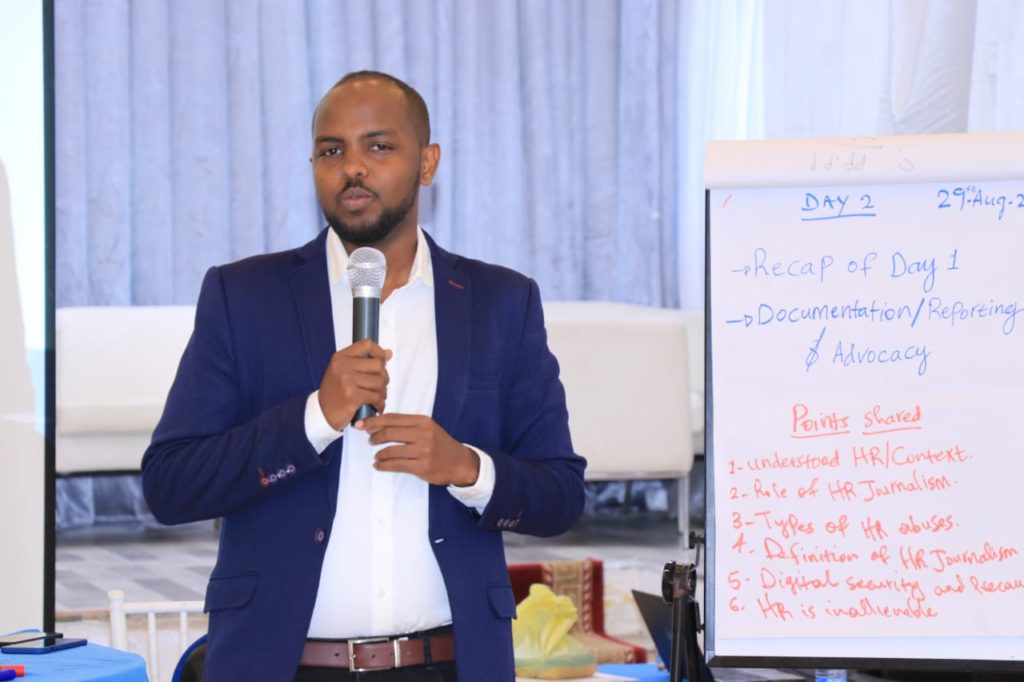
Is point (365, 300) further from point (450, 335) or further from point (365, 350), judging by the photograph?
point (450, 335)

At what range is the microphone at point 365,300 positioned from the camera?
1.50 m

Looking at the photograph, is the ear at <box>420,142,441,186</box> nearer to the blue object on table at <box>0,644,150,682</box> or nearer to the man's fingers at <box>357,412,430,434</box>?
the man's fingers at <box>357,412,430,434</box>

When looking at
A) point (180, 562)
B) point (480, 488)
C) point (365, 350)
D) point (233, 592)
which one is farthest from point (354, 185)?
point (180, 562)

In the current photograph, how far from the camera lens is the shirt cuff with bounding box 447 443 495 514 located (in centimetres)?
159

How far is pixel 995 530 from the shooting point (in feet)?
6.06

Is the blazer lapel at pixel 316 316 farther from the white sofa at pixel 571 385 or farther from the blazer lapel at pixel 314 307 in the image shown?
the white sofa at pixel 571 385

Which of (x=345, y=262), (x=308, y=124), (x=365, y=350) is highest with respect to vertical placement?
(x=308, y=124)

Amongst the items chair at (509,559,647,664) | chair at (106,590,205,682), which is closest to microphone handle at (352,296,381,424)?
chair at (106,590,205,682)

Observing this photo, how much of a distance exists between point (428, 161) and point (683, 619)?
0.66m

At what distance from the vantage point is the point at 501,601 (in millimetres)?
1632

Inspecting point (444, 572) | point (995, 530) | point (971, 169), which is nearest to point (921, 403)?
point (995, 530)

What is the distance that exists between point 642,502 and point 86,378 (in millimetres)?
2754

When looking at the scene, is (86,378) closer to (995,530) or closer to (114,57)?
(114,57)

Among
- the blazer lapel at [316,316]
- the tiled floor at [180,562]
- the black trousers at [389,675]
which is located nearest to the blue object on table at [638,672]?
the tiled floor at [180,562]
